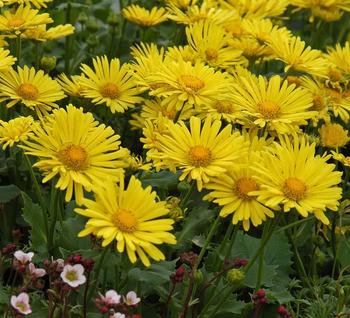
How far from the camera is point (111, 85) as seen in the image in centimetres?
254

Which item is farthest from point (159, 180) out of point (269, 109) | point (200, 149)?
point (269, 109)

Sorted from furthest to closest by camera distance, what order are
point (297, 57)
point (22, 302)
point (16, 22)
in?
point (297, 57) < point (16, 22) < point (22, 302)

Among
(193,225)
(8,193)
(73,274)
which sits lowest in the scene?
(8,193)

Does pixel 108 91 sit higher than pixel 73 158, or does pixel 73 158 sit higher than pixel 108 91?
pixel 73 158

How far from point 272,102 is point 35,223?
0.73m

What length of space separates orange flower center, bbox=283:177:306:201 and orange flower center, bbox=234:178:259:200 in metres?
0.08

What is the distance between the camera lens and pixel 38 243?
213cm

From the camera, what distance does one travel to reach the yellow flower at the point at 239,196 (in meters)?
1.87

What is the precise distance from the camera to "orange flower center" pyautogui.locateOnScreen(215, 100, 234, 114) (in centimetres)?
237

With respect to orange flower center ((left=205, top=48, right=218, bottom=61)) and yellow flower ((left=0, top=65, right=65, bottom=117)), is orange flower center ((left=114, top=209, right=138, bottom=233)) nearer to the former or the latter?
yellow flower ((left=0, top=65, right=65, bottom=117))

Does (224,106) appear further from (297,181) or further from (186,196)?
(297,181)

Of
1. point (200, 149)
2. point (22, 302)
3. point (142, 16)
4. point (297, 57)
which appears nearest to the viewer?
point (22, 302)

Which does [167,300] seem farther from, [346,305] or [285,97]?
[285,97]

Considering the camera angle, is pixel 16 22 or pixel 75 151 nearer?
pixel 75 151
